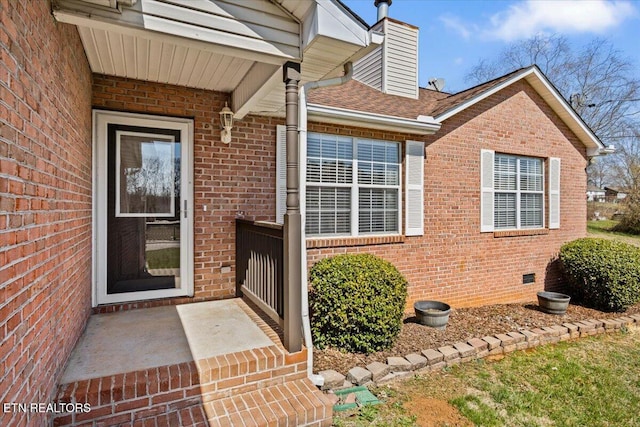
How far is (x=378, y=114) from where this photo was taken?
5.31 metres

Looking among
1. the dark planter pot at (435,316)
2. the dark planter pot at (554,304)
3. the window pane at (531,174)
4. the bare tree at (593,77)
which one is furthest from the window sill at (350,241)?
the bare tree at (593,77)

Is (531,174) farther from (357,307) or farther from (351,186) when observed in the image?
(357,307)

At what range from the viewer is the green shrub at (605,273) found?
605cm

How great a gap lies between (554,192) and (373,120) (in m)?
4.73

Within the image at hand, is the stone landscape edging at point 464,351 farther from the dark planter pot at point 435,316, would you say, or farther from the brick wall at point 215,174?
the brick wall at point 215,174

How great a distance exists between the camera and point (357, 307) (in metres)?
4.05

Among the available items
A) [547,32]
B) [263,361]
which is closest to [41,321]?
[263,361]

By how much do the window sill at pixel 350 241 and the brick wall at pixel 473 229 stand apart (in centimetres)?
2

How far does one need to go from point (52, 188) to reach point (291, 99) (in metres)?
1.83

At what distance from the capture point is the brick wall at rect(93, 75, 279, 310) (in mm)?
4098

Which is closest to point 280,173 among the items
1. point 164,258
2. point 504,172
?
point 164,258

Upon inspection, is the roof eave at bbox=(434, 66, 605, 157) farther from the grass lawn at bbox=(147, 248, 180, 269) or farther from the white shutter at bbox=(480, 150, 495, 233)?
the grass lawn at bbox=(147, 248, 180, 269)

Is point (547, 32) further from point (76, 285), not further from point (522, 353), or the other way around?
point (76, 285)

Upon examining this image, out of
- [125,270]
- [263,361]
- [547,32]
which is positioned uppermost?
[547,32]
